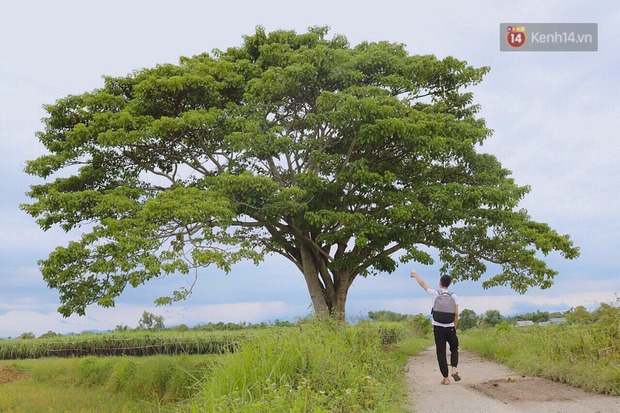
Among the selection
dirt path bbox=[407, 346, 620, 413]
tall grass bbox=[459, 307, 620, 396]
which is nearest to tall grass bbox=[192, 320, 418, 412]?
dirt path bbox=[407, 346, 620, 413]

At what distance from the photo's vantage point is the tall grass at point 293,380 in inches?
210

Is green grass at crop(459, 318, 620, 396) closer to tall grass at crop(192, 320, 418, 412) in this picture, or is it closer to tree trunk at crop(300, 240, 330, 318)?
tall grass at crop(192, 320, 418, 412)

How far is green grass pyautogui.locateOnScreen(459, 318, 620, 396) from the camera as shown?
766 cm

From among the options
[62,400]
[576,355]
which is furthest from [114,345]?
[576,355]

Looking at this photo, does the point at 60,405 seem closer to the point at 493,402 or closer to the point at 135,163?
the point at 135,163

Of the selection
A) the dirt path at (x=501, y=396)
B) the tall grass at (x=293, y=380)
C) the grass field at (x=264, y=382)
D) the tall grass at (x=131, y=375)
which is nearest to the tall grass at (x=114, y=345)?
the tall grass at (x=131, y=375)

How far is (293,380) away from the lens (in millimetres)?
6152

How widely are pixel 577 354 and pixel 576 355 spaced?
0.13 feet

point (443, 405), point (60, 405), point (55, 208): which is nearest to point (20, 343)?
point (55, 208)

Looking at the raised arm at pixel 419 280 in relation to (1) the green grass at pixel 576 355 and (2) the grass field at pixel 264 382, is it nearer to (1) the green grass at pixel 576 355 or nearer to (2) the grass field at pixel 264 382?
(2) the grass field at pixel 264 382

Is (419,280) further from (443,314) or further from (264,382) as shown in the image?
(264,382)

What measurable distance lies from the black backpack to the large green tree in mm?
4774

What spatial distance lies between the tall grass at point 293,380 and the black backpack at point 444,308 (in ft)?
4.60

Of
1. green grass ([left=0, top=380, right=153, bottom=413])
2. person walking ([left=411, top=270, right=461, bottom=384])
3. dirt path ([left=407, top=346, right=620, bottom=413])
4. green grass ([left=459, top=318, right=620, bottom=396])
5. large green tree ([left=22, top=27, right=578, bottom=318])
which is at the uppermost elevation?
large green tree ([left=22, top=27, right=578, bottom=318])
